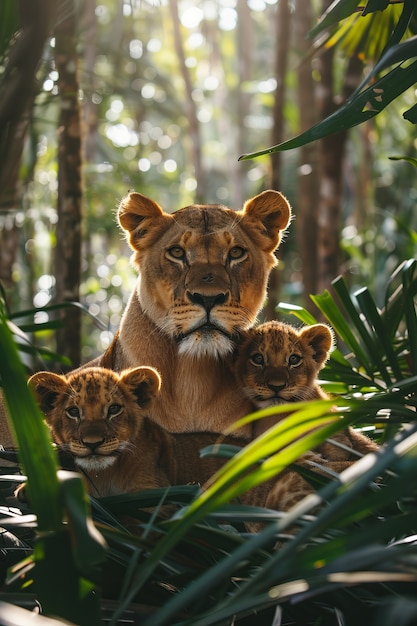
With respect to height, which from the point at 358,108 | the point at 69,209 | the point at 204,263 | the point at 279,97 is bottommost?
the point at 204,263

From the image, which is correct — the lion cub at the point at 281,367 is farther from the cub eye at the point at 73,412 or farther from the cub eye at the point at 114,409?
the cub eye at the point at 73,412

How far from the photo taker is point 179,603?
6.17 ft

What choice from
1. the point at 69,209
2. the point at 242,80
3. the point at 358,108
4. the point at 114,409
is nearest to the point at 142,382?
the point at 114,409

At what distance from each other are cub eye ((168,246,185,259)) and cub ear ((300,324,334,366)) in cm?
61

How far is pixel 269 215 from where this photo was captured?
14.7 feet

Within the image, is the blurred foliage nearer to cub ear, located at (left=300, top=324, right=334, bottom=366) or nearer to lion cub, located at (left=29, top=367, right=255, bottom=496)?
lion cub, located at (left=29, top=367, right=255, bottom=496)

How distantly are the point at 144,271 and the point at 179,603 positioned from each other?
2556 millimetres

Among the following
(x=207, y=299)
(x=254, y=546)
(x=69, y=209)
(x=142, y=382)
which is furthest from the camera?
(x=69, y=209)

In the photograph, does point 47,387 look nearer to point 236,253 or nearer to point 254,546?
point 236,253

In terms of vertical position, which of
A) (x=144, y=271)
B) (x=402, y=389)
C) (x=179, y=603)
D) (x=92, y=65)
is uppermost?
(x=92, y=65)

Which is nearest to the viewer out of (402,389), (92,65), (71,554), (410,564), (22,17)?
(410,564)

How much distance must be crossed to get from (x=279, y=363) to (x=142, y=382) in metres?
0.70

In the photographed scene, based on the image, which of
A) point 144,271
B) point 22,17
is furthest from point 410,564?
point 144,271

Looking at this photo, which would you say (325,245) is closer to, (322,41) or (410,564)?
(322,41)
